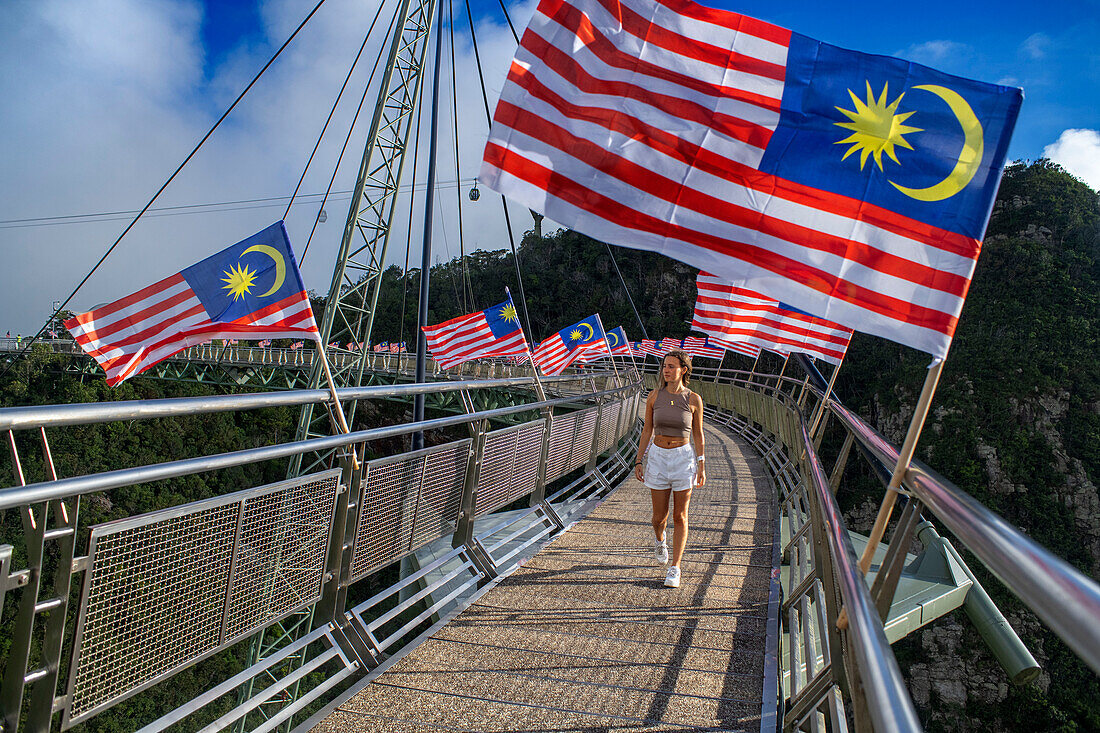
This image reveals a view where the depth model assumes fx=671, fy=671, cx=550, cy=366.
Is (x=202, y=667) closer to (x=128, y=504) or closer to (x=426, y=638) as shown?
(x=128, y=504)

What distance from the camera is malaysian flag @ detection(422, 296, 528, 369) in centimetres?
1496

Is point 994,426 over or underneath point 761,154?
underneath

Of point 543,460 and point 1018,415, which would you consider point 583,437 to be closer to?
point 543,460

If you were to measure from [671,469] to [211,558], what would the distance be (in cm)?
333

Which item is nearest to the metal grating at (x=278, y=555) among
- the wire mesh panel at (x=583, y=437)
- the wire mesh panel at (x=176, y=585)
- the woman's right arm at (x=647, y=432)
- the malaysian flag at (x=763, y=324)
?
the wire mesh panel at (x=176, y=585)

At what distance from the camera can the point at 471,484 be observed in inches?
188

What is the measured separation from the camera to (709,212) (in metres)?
3.46

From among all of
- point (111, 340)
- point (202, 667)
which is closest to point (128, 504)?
point (202, 667)

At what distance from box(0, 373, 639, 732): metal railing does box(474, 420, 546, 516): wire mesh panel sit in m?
0.23

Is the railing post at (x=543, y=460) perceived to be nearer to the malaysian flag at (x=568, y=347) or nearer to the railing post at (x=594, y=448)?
the railing post at (x=594, y=448)

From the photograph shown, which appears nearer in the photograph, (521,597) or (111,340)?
(521,597)

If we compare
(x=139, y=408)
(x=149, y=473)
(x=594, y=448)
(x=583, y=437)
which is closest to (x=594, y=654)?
(x=149, y=473)

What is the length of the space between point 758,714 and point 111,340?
4.91 meters

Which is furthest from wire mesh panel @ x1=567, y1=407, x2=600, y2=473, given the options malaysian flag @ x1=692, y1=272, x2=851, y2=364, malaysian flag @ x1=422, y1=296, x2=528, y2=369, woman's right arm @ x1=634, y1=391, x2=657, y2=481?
malaysian flag @ x1=422, y1=296, x2=528, y2=369
